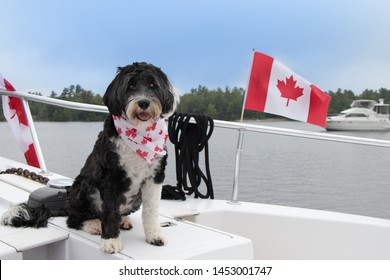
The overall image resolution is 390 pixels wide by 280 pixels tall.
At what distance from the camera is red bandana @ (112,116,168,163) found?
183cm

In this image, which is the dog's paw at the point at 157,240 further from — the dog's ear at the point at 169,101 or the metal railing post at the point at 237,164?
the metal railing post at the point at 237,164

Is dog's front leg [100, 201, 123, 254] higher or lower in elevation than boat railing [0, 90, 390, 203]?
lower

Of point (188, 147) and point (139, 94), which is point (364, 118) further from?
point (139, 94)

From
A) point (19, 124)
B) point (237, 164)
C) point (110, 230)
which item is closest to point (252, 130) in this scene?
point (237, 164)

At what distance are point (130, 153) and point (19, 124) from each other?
2880 millimetres

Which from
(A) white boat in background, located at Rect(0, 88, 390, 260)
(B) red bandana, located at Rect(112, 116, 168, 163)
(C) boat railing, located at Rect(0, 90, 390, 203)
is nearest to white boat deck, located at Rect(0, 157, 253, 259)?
(A) white boat in background, located at Rect(0, 88, 390, 260)

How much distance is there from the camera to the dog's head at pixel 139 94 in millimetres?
1737

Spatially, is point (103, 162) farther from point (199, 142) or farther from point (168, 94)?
point (199, 142)

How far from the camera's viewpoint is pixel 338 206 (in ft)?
19.2

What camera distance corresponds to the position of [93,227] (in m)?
2.10

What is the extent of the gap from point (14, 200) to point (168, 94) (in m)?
1.53

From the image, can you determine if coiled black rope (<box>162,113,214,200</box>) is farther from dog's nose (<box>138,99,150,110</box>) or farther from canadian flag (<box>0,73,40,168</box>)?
canadian flag (<box>0,73,40,168</box>)

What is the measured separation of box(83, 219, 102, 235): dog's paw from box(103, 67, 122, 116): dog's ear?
0.63 metres

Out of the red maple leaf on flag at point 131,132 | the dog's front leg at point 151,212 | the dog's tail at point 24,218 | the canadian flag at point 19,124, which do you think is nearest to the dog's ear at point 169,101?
the red maple leaf on flag at point 131,132
